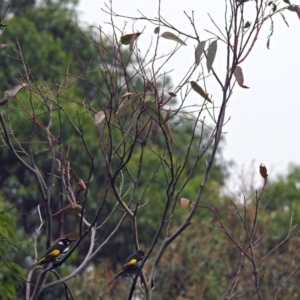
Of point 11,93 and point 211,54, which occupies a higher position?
point 211,54

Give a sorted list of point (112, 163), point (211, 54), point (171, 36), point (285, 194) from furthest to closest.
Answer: point (285, 194), point (112, 163), point (171, 36), point (211, 54)

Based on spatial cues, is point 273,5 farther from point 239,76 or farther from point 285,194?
point 285,194

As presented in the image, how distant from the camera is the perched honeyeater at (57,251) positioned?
3428 mm

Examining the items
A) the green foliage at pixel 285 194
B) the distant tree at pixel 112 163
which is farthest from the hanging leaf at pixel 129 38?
the green foliage at pixel 285 194

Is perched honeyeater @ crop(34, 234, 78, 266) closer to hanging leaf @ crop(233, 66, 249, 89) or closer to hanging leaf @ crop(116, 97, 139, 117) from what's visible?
hanging leaf @ crop(116, 97, 139, 117)

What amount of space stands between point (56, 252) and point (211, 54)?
0.94 meters

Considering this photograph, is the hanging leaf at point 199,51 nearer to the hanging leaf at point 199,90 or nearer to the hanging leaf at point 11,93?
the hanging leaf at point 199,90

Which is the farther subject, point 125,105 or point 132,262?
point 132,262

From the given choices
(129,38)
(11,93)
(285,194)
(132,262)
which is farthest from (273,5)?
(285,194)

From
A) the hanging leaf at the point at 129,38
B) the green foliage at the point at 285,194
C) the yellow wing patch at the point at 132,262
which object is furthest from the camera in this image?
the green foliage at the point at 285,194

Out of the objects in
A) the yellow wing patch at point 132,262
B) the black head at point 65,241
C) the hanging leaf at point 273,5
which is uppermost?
the hanging leaf at point 273,5

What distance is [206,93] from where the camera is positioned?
3543 mm

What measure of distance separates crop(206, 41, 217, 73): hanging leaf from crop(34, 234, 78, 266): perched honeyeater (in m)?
0.81

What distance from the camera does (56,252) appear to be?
3496mm
